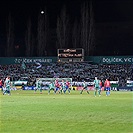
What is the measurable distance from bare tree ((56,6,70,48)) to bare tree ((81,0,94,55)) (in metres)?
3.81

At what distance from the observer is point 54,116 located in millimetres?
18062

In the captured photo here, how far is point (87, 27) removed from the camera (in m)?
84.2

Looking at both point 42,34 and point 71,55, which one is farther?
point 42,34

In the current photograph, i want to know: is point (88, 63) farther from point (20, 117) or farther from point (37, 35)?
point (20, 117)

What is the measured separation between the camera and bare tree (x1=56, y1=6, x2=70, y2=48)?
281ft

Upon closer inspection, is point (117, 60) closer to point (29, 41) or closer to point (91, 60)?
point (91, 60)

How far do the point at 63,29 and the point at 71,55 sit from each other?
54.7ft

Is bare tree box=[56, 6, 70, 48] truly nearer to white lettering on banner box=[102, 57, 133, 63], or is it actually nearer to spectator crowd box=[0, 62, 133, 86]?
spectator crowd box=[0, 62, 133, 86]

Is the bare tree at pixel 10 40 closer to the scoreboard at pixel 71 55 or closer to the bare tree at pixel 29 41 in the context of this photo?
the bare tree at pixel 29 41

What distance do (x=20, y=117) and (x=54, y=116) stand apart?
158 cm

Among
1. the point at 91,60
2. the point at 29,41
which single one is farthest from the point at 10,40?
the point at 91,60

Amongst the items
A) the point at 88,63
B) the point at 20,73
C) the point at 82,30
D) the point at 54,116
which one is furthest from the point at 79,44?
the point at 54,116

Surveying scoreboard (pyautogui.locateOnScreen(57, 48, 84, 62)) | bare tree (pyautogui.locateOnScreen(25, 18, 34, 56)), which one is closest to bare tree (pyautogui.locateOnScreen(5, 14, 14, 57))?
bare tree (pyautogui.locateOnScreen(25, 18, 34, 56))

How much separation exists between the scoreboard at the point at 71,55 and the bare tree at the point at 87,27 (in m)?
12.2
